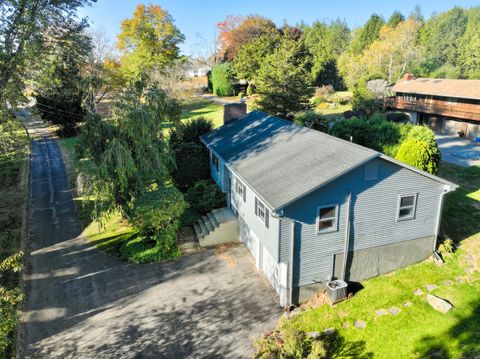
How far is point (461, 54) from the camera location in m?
83.8

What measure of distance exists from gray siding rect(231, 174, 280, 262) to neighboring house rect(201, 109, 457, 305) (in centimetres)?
4

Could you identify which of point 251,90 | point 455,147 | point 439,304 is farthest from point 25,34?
point 251,90

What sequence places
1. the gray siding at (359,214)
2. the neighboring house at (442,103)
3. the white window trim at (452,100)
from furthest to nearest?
the white window trim at (452,100), the neighboring house at (442,103), the gray siding at (359,214)

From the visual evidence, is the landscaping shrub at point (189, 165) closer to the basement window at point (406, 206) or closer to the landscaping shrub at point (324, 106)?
the basement window at point (406, 206)

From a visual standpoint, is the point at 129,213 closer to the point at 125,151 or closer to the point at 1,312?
the point at 125,151

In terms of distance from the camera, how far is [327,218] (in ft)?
43.4

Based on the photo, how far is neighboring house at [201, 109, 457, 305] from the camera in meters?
12.9

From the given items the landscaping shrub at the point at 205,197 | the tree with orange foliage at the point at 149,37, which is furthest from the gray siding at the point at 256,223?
the tree with orange foliage at the point at 149,37

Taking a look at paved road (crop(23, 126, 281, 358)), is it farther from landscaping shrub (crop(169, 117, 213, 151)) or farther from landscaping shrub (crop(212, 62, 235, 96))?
landscaping shrub (crop(212, 62, 235, 96))

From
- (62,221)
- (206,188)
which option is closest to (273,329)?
(206,188)

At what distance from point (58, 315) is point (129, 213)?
286 inches

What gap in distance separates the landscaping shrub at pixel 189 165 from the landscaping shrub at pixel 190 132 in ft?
5.73

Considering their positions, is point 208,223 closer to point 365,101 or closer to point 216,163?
point 216,163

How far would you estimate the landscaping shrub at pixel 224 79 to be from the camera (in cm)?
6347
